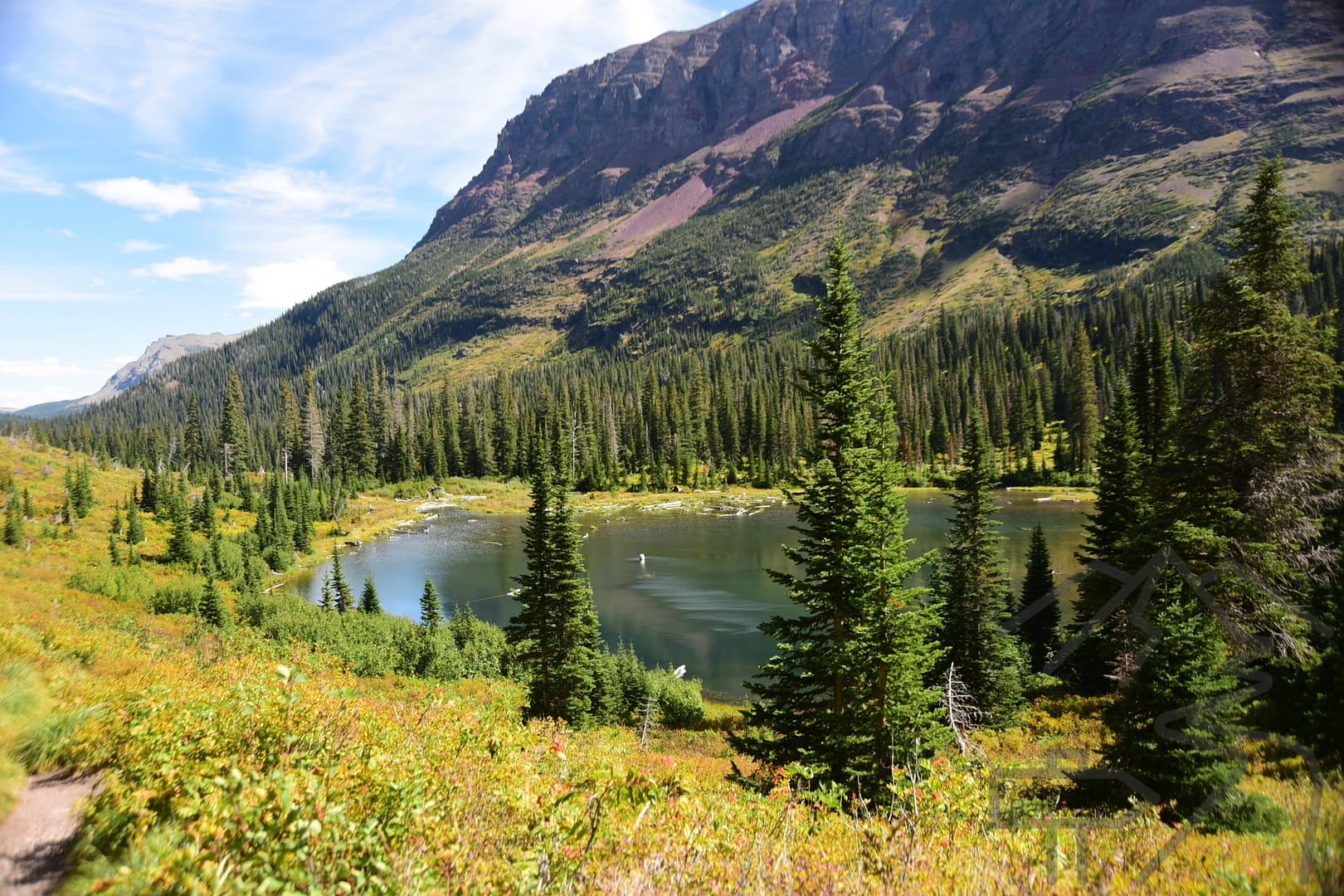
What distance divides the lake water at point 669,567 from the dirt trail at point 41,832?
74.1ft

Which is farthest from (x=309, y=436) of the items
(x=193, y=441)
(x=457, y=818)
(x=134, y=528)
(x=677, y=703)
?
(x=457, y=818)

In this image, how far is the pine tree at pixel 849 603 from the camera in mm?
13523

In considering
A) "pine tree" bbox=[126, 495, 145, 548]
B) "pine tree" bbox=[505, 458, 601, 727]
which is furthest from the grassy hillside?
"pine tree" bbox=[126, 495, 145, 548]

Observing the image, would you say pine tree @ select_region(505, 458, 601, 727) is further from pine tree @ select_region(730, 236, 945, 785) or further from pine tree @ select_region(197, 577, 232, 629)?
pine tree @ select_region(197, 577, 232, 629)

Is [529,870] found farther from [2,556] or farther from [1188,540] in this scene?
[2,556]

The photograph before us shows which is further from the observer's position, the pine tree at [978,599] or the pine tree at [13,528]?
the pine tree at [13,528]

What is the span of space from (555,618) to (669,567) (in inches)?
1337

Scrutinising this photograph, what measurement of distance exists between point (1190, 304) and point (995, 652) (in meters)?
13.6

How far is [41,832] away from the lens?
4707 millimetres

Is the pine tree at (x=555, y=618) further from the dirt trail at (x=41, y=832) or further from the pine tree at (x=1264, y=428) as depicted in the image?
the pine tree at (x=1264, y=428)

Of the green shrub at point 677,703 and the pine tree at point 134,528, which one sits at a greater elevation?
the pine tree at point 134,528

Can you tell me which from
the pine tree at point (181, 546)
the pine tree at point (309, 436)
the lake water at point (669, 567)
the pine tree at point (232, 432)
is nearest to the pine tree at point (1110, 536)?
the lake water at point (669, 567)

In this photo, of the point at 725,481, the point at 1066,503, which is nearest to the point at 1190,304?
the point at 1066,503

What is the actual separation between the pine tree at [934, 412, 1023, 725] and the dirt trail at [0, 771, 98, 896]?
77.1 ft
